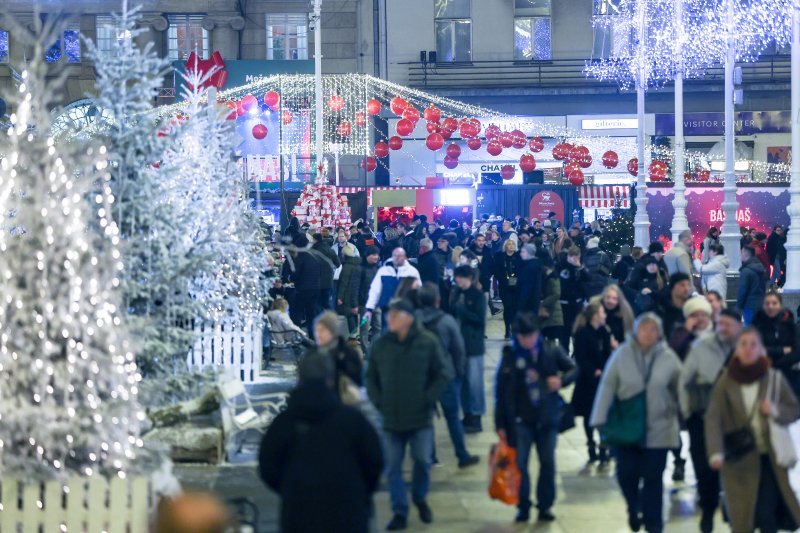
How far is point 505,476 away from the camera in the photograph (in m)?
9.73

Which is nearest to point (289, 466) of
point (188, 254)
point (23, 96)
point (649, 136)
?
point (23, 96)

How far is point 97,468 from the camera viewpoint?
861cm

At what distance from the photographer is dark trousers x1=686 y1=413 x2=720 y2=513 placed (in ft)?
31.4

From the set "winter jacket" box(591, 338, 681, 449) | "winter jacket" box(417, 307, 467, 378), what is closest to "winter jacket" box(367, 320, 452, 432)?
"winter jacket" box(591, 338, 681, 449)

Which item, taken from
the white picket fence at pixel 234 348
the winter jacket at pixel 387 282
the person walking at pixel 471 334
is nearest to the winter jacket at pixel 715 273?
the winter jacket at pixel 387 282

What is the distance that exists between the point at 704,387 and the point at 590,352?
2017 millimetres

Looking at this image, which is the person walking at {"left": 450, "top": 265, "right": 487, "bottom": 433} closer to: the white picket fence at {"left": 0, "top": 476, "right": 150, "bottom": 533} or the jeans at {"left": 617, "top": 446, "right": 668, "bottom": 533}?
the jeans at {"left": 617, "top": 446, "right": 668, "bottom": 533}

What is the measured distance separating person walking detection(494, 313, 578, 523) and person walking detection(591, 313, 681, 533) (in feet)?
2.35

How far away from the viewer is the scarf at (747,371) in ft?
27.8

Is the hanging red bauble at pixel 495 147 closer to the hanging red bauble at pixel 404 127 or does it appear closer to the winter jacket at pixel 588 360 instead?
the hanging red bauble at pixel 404 127

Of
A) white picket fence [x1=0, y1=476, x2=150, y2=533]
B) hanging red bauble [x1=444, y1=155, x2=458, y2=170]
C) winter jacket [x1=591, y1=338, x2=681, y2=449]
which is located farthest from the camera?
hanging red bauble [x1=444, y1=155, x2=458, y2=170]

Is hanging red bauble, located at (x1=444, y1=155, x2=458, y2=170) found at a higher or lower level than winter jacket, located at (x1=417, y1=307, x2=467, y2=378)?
higher

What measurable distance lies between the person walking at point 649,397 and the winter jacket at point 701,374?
16 centimetres

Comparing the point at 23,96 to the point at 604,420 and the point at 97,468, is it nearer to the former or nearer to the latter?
the point at 97,468
